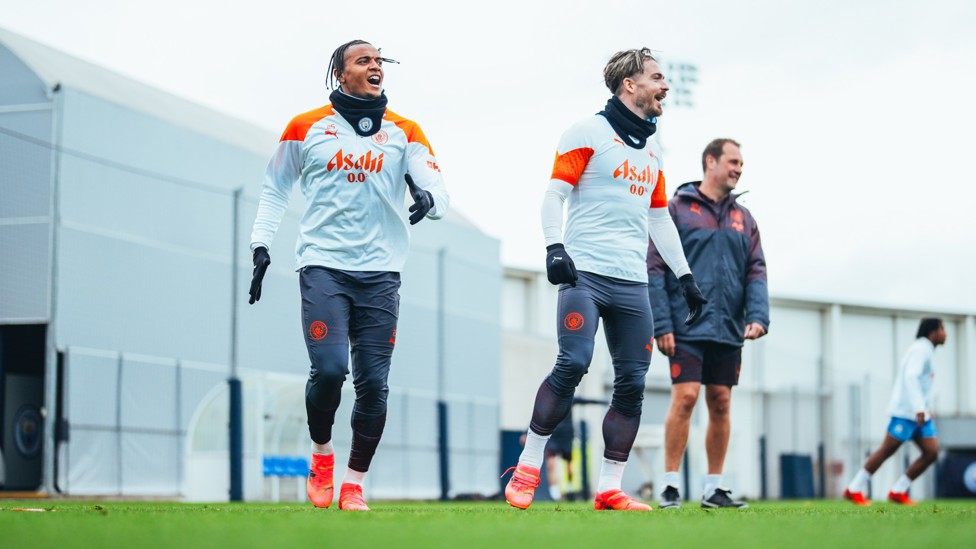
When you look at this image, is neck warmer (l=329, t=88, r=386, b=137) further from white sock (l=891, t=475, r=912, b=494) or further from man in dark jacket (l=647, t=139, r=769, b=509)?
white sock (l=891, t=475, r=912, b=494)

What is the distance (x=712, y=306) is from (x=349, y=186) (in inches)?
102

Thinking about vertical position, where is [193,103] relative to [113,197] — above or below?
above

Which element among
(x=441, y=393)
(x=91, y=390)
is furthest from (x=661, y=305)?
(x=441, y=393)

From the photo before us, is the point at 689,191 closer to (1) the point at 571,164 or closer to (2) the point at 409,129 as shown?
(1) the point at 571,164

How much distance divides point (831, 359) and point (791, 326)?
5.45 feet

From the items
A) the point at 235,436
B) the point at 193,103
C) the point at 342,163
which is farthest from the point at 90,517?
the point at 193,103

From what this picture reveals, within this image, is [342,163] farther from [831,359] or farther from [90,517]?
[831,359]

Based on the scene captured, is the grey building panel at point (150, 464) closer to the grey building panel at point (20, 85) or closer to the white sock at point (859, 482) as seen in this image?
the grey building panel at point (20, 85)

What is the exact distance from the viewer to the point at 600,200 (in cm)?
635

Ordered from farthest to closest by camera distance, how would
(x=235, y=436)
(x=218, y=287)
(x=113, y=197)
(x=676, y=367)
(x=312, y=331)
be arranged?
(x=218, y=287) < (x=113, y=197) < (x=235, y=436) < (x=676, y=367) < (x=312, y=331)

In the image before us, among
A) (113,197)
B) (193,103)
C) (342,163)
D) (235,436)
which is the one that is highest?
(193,103)

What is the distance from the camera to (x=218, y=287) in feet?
49.5

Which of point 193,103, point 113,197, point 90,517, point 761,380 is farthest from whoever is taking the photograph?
point 761,380

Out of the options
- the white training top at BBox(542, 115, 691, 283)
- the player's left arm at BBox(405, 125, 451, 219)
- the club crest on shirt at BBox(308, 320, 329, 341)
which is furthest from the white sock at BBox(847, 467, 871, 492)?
the club crest on shirt at BBox(308, 320, 329, 341)
